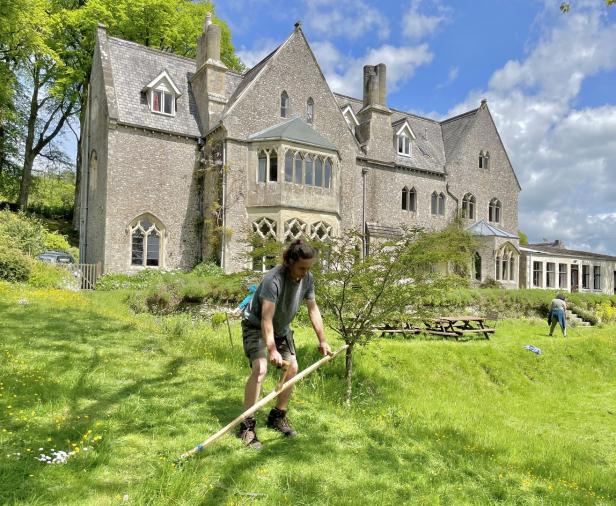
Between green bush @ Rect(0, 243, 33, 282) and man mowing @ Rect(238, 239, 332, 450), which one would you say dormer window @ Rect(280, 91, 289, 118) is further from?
man mowing @ Rect(238, 239, 332, 450)

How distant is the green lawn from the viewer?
4.36 m

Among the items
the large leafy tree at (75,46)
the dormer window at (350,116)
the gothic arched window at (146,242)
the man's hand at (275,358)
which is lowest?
the man's hand at (275,358)

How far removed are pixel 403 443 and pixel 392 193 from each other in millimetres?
26826

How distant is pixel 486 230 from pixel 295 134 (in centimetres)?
1725

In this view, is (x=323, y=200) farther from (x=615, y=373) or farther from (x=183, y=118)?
(x=615, y=373)

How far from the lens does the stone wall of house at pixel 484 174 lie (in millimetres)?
35344

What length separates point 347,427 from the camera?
20.9 ft

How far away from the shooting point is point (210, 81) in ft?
83.9

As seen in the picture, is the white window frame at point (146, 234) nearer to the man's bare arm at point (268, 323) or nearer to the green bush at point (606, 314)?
the man's bare arm at point (268, 323)

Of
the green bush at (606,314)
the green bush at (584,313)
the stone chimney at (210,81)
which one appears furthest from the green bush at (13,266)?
the green bush at (606,314)

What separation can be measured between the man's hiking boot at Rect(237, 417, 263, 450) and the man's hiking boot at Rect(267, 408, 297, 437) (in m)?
0.43

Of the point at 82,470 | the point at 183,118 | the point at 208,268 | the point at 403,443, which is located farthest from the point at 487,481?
the point at 183,118

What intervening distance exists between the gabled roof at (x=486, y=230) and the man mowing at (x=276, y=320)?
31.0 m

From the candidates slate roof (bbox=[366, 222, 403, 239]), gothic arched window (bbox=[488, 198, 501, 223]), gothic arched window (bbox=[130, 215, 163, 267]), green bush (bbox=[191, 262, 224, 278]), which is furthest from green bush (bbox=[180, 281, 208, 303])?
gothic arched window (bbox=[488, 198, 501, 223])
